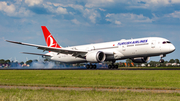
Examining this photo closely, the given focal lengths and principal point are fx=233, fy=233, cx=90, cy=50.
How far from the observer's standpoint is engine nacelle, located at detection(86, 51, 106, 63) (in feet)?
136

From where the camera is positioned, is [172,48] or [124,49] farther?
[124,49]

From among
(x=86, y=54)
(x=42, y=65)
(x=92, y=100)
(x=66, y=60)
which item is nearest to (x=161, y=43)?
(x=86, y=54)

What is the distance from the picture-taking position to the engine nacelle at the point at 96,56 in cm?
4131

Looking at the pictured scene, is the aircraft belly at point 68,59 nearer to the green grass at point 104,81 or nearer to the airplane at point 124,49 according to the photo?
the airplane at point 124,49

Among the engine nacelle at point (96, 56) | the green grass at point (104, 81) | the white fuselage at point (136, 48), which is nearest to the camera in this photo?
the green grass at point (104, 81)

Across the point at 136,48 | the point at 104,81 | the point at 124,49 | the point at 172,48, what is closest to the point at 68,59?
the point at 124,49

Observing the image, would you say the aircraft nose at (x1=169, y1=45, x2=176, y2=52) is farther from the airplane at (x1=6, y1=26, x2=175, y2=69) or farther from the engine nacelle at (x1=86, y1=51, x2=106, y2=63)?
the engine nacelle at (x1=86, y1=51, x2=106, y2=63)

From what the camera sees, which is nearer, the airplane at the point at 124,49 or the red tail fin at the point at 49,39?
the airplane at the point at 124,49

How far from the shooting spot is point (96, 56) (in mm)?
41219

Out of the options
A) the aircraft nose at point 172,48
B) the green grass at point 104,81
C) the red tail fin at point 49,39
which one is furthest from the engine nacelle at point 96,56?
the green grass at point 104,81

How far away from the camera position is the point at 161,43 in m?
36.9

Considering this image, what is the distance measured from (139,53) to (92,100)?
1213 inches

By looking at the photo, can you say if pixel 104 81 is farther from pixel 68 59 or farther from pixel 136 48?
pixel 68 59

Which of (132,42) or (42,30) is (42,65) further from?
(132,42)
